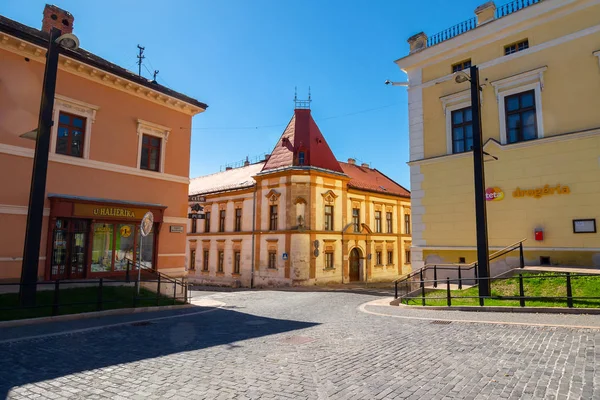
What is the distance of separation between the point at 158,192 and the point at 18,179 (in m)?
5.37

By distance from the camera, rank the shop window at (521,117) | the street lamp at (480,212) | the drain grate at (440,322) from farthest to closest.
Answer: the shop window at (521,117) < the street lamp at (480,212) < the drain grate at (440,322)

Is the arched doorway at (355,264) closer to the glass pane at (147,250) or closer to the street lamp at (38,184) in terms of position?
the glass pane at (147,250)

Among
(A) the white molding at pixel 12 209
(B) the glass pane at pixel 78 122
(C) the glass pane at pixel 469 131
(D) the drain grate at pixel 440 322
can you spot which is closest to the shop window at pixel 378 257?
(C) the glass pane at pixel 469 131

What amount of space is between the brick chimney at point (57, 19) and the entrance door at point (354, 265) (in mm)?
25231

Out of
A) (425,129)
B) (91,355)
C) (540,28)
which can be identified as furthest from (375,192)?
(91,355)

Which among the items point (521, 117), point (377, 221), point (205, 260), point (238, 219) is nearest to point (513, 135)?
point (521, 117)

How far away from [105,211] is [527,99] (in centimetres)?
1800

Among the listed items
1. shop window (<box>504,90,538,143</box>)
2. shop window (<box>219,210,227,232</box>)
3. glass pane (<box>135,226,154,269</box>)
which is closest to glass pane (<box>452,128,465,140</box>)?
shop window (<box>504,90,538,143</box>)

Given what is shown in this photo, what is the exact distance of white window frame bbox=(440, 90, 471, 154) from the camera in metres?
17.4

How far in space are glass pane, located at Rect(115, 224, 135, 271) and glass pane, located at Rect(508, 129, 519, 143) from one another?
655 inches

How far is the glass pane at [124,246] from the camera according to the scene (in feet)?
50.9

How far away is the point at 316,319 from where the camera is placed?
1126 cm

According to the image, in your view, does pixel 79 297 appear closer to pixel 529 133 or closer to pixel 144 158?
pixel 144 158

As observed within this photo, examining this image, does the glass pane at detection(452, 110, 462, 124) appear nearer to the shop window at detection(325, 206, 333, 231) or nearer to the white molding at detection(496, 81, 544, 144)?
the white molding at detection(496, 81, 544, 144)
